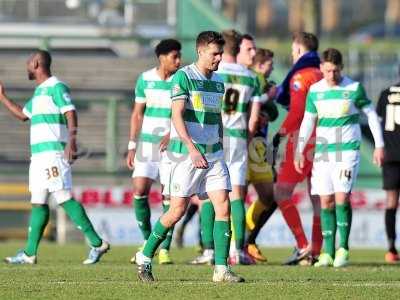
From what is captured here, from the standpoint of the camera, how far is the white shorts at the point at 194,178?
11688 millimetres

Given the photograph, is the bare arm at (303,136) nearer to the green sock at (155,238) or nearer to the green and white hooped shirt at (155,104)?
the green and white hooped shirt at (155,104)

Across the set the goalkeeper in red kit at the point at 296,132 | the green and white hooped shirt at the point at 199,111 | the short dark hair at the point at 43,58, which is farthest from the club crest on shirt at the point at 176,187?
the goalkeeper in red kit at the point at 296,132

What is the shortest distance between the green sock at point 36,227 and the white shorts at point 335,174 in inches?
117

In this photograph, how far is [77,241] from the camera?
22250 millimetres

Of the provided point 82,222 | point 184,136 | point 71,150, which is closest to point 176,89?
point 184,136

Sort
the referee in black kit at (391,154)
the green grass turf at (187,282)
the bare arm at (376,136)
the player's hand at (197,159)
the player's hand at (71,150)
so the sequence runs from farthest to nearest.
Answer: the referee in black kit at (391,154)
the player's hand at (71,150)
the bare arm at (376,136)
the player's hand at (197,159)
the green grass turf at (187,282)

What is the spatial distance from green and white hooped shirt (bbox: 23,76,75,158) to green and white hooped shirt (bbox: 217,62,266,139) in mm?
1755

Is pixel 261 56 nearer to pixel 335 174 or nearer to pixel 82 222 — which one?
pixel 335 174

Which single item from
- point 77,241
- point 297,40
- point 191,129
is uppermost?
point 297,40

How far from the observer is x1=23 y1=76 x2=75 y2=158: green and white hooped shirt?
14547 millimetres

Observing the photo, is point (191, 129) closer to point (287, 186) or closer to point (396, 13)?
point (287, 186)

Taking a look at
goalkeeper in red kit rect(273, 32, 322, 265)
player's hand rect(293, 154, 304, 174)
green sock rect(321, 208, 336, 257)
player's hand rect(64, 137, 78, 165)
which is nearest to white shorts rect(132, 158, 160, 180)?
player's hand rect(64, 137, 78, 165)

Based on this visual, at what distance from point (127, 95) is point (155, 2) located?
2.99m

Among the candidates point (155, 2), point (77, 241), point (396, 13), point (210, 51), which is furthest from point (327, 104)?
point (396, 13)
